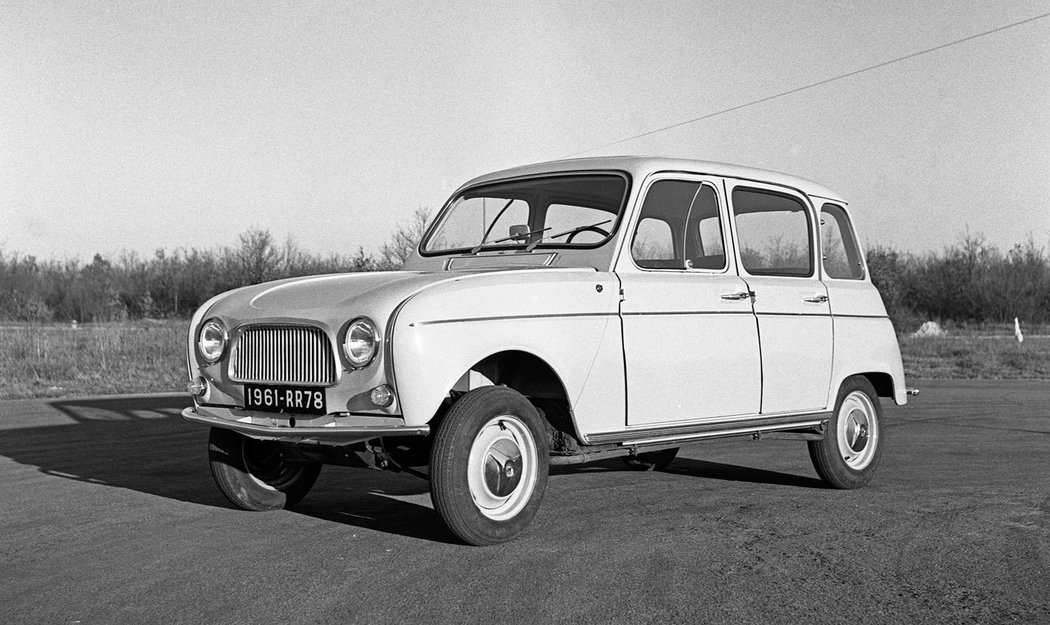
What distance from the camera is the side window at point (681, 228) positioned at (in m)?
6.63

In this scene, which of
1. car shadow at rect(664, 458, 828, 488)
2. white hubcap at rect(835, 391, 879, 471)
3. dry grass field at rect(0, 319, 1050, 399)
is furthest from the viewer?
dry grass field at rect(0, 319, 1050, 399)

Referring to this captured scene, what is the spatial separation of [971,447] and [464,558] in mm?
6519

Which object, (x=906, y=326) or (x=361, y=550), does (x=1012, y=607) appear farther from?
(x=906, y=326)

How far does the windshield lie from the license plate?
6.18 ft

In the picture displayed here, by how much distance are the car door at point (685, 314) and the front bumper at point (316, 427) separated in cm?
149

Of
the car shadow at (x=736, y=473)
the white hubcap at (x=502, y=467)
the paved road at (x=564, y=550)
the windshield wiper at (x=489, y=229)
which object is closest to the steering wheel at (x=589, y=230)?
the windshield wiper at (x=489, y=229)

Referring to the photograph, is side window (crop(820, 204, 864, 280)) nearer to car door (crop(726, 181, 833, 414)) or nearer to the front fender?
car door (crop(726, 181, 833, 414))

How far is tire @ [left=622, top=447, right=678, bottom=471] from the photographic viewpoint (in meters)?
8.31

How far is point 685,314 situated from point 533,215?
1358mm

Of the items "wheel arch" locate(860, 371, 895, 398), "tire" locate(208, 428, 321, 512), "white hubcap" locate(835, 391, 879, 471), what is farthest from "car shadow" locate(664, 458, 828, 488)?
"tire" locate(208, 428, 321, 512)

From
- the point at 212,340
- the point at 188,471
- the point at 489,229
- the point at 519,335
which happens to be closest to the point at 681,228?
the point at 489,229

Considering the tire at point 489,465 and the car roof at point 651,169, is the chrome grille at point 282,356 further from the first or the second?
the car roof at point 651,169

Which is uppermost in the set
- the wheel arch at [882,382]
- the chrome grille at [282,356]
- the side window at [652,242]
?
the side window at [652,242]

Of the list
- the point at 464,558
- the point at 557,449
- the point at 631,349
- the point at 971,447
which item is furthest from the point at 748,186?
the point at 971,447
